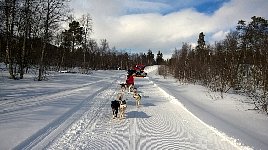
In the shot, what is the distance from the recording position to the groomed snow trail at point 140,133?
7.28 meters

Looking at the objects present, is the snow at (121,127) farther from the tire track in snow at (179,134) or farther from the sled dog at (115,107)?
the sled dog at (115,107)

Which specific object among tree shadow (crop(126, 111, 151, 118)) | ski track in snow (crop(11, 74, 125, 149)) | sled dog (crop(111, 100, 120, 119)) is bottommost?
tree shadow (crop(126, 111, 151, 118))

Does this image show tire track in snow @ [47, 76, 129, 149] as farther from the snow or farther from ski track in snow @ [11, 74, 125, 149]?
ski track in snow @ [11, 74, 125, 149]

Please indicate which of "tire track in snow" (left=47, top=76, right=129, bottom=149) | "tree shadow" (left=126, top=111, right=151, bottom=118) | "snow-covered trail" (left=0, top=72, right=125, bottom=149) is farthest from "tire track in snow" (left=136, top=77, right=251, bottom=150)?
"snow-covered trail" (left=0, top=72, right=125, bottom=149)

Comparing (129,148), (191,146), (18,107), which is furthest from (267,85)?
(18,107)

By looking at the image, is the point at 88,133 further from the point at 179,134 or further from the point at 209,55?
the point at 209,55

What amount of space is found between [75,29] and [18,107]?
1885 inches

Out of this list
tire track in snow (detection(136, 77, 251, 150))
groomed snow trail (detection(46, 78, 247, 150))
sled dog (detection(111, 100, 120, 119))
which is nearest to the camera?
groomed snow trail (detection(46, 78, 247, 150))

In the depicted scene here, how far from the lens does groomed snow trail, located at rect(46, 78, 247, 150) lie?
7277 millimetres

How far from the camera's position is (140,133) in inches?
336

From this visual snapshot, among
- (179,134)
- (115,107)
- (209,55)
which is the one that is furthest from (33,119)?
(209,55)

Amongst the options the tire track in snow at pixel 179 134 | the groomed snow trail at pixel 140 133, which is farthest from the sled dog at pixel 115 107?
the tire track in snow at pixel 179 134

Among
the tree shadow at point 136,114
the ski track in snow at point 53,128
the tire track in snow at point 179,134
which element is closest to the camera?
the ski track in snow at point 53,128

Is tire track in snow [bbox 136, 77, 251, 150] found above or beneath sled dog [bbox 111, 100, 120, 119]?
beneath
